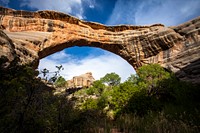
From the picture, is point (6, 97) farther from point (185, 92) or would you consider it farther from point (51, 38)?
point (51, 38)

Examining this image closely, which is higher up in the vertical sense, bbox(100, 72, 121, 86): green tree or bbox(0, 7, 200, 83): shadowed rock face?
bbox(0, 7, 200, 83): shadowed rock face

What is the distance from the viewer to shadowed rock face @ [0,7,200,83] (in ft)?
80.0

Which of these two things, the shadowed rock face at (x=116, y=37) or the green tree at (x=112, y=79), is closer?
the shadowed rock face at (x=116, y=37)

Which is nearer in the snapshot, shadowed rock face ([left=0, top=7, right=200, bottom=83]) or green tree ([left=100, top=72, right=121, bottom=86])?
shadowed rock face ([left=0, top=7, right=200, bottom=83])

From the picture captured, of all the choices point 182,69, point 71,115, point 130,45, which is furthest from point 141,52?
point 71,115

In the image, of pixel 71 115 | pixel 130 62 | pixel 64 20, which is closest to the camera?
pixel 71 115

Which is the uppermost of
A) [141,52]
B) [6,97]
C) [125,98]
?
[141,52]

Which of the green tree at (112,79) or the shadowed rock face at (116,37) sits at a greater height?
the shadowed rock face at (116,37)

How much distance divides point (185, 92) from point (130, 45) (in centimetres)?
1516

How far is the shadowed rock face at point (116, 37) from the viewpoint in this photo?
24.4 meters

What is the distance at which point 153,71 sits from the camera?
25844mm

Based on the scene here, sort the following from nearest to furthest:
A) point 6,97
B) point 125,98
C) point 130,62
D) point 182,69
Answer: point 6,97 → point 125,98 → point 182,69 → point 130,62

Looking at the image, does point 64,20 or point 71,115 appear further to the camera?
point 64,20

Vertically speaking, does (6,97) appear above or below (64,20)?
below
